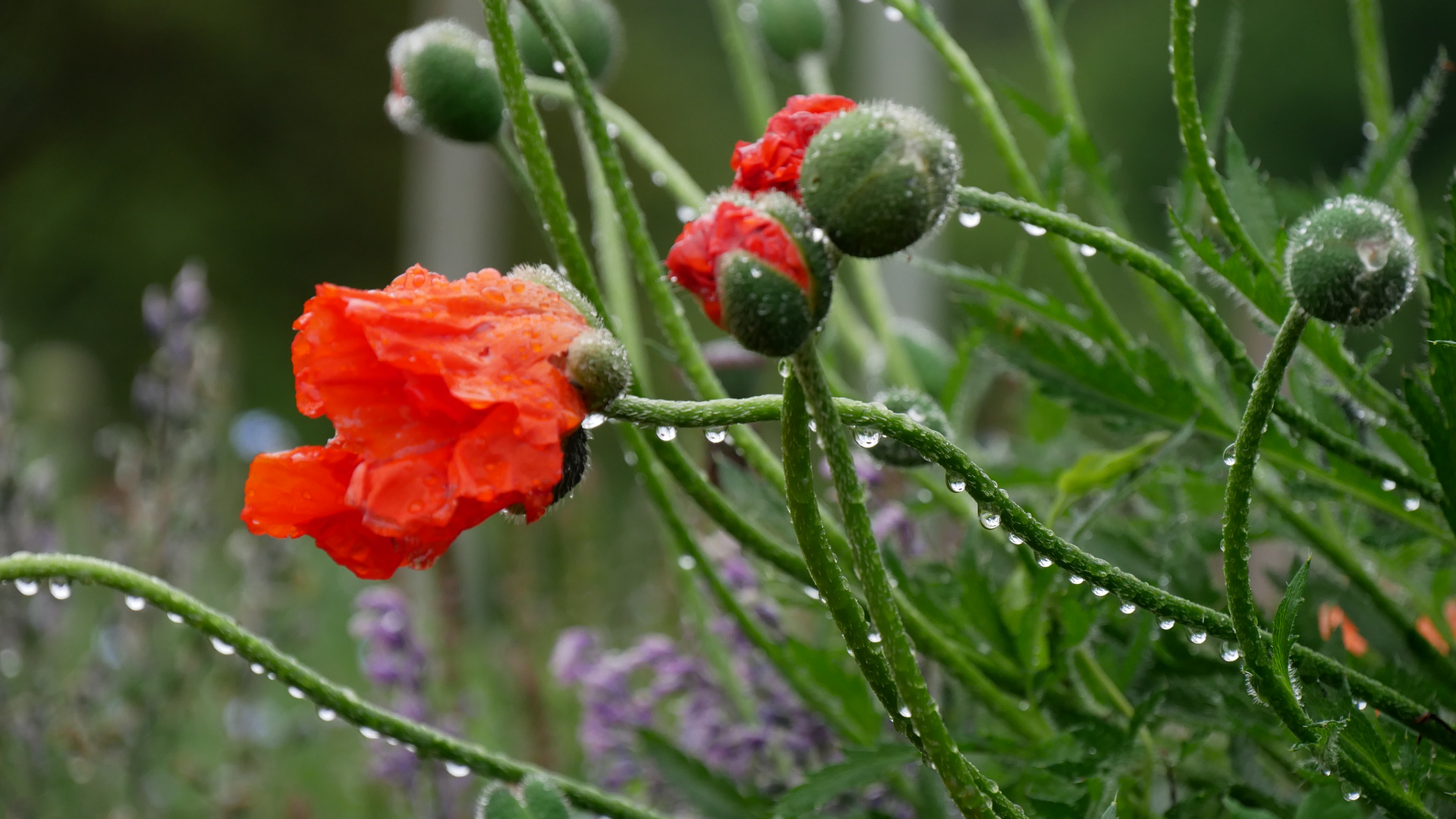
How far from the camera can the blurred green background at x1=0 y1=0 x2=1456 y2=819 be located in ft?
4.36

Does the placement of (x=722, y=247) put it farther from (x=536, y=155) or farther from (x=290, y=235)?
(x=290, y=235)

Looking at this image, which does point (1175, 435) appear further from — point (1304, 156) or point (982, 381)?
point (1304, 156)

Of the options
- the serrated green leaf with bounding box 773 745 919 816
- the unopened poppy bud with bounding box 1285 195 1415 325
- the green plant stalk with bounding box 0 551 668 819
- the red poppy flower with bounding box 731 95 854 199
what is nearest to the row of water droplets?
the green plant stalk with bounding box 0 551 668 819

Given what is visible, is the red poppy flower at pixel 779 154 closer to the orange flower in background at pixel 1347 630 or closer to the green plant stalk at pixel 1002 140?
the green plant stalk at pixel 1002 140

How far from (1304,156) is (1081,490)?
6.29 metres

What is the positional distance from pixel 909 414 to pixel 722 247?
214 mm

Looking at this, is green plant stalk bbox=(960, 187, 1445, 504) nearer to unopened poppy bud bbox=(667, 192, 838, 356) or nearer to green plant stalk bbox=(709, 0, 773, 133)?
unopened poppy bud bbox=(667, 192, 838, 356)

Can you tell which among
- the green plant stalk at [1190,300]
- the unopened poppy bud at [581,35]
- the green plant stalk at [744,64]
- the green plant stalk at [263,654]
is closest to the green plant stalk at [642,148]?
the unopened poppy bud at [581,35]

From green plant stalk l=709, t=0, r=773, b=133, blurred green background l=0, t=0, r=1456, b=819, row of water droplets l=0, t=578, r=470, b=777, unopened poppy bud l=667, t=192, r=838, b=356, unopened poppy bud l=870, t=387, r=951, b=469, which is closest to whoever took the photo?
unopened poppy bud l=667, t=192, r=838, b=356

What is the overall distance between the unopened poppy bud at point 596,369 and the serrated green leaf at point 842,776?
0.81 feet

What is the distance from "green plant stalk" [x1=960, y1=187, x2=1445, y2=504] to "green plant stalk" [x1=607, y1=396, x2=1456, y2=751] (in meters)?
0.13

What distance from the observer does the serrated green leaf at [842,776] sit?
0.60 metres

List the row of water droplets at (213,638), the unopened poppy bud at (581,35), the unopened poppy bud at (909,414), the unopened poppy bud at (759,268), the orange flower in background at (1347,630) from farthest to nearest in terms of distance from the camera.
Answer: the unopened poppy bud at (581,35) → the orange flower in background at (1347,630) → the unopened poppy bud at (909,414) → the row of water droplets at (213,638) → the unopened poppy bud at (759,268)

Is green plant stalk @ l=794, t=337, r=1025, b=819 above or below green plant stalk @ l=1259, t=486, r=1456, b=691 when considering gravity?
below
